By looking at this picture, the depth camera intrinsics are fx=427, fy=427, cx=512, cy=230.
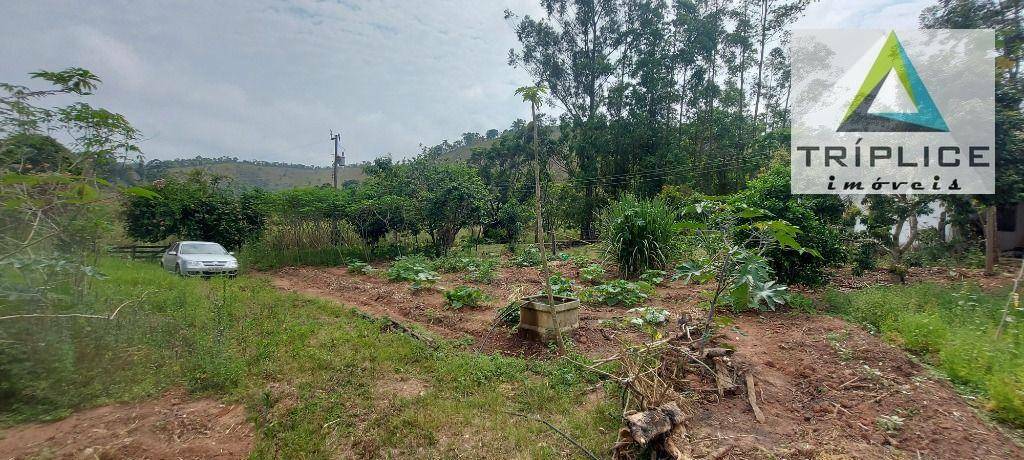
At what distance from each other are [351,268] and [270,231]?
3.87 meters

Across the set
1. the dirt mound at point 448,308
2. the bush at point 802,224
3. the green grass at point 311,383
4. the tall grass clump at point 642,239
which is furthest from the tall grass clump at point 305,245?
the bush at point 802,224

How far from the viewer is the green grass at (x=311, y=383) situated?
2.93 m

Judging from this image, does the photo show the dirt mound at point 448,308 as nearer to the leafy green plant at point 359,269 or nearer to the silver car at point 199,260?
the leafy green plant at point 359,269

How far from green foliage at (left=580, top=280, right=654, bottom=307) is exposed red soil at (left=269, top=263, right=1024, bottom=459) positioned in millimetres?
463

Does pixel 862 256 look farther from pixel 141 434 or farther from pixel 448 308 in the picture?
pixel 141 434

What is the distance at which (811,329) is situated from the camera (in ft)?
15.6

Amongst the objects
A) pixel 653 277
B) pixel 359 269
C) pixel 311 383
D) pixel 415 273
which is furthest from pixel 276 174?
pixel 311 383

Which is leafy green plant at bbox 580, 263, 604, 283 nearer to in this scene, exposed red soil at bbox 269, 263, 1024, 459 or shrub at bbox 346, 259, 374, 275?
exposed red soil at bbox 269, 263, 1024, 459

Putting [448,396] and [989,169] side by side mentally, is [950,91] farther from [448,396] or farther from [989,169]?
[448,396]

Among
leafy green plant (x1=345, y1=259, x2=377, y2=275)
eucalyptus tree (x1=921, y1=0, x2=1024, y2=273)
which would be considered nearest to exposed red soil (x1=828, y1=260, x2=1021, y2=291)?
eucalyptus tree (x1=921, y1=0, x2=1024, y2=273)

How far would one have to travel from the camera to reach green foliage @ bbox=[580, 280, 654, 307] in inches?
248

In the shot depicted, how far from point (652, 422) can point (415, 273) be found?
7.53 metres

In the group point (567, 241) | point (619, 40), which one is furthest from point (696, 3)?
point (567, 241)

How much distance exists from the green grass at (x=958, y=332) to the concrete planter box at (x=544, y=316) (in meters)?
3.12
